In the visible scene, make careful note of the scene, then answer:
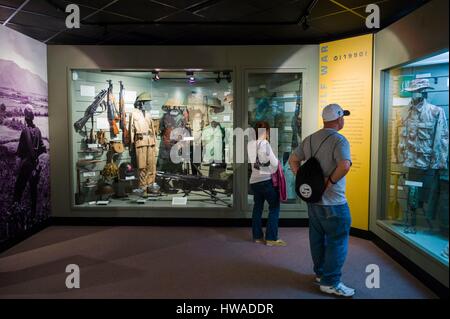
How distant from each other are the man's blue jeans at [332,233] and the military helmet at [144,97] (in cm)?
424

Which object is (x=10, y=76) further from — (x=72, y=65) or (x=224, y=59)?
(x=224, y=59)

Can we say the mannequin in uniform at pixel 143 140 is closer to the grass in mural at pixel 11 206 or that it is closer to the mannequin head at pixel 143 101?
the mannequin head at pixel 143 101

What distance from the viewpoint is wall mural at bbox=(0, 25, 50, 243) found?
15.5 ft

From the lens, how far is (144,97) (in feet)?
21.8

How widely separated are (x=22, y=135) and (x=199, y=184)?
2.99 metres

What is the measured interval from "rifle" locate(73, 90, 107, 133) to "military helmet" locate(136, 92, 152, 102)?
0.61 metres

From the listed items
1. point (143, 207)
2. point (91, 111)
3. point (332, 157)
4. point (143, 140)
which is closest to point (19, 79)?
point (91, 111)

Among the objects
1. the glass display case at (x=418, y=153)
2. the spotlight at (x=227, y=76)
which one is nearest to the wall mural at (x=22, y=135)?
the spotlight at (x=227, y=76)

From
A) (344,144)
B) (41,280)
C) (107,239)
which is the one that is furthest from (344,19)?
(41,280)

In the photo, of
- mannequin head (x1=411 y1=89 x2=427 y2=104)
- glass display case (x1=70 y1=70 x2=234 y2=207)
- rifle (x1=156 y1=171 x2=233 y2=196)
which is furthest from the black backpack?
rifle (x1=156 y1=171 x2=233 y2=196)

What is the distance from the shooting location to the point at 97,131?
6410 mm

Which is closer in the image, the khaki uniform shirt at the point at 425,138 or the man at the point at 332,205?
the man at the point at 332,205

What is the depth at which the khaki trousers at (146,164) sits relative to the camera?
21.9 feet
